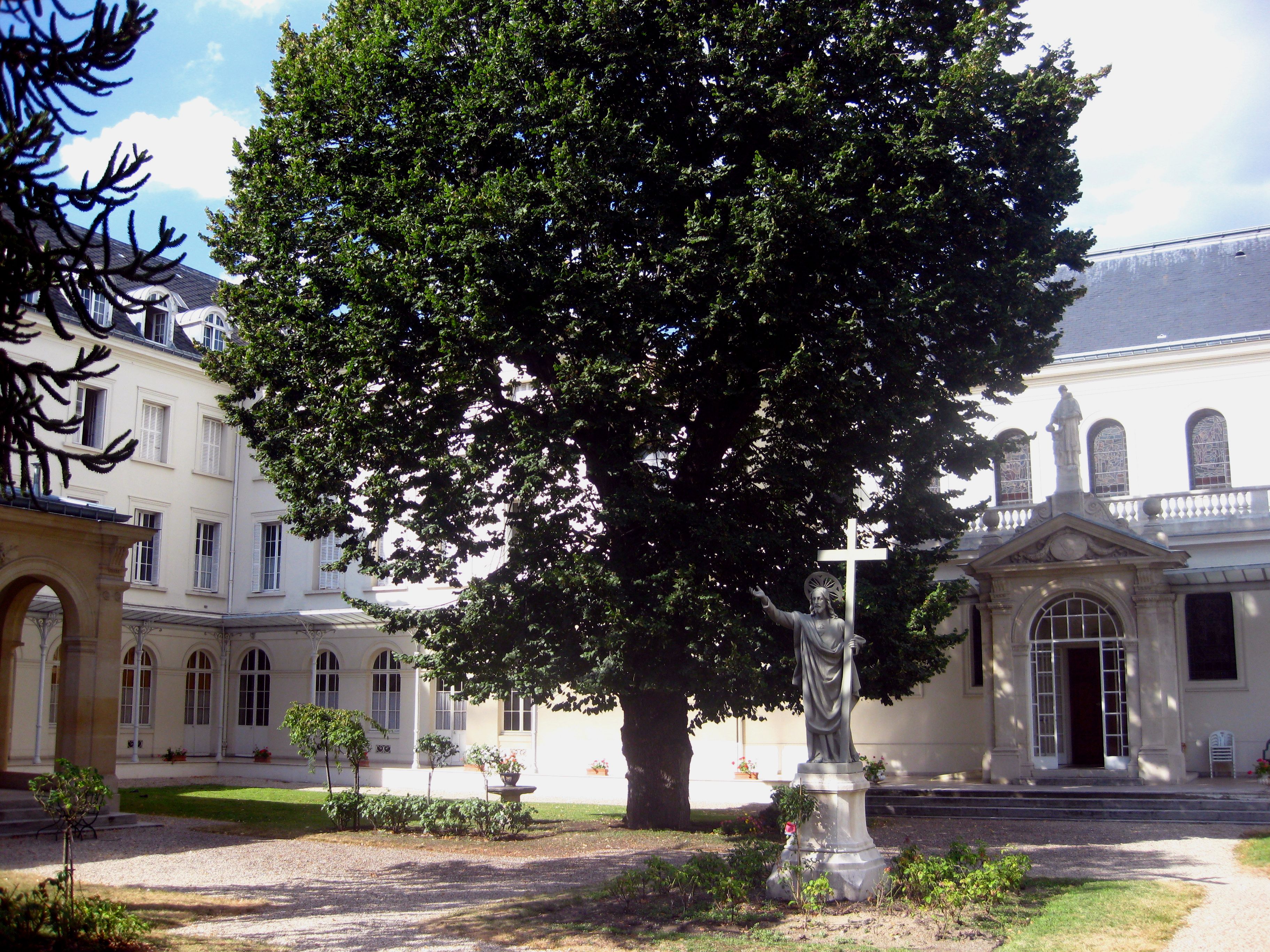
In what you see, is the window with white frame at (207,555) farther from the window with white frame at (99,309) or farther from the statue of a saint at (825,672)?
the statue of a saint at (825,672)

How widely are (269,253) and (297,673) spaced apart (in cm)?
2122

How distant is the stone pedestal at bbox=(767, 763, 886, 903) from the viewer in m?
10.2

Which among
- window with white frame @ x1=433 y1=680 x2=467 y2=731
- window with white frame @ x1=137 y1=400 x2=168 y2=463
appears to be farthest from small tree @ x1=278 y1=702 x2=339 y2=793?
window with white frame @ x1=137 y1=400 x2=168 y2=463

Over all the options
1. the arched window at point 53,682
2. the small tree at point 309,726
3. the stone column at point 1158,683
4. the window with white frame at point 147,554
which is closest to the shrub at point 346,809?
the small tree at point 309,726

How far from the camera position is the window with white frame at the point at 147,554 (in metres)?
32.4

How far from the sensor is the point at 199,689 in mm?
33906

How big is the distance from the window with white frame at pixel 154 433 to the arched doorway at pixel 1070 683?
2502cm

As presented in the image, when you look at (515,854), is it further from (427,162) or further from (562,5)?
(562,5)

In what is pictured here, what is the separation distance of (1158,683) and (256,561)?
2592 centimetres

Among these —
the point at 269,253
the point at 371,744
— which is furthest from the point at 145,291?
the point at 269,253

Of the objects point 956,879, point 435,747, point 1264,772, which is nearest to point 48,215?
point 956,879

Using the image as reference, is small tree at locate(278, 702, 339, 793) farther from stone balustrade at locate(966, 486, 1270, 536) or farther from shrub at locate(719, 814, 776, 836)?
stone balustrade at locate(966, 486, 1270, 536)

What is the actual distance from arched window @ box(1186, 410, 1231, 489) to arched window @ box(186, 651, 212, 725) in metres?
27.9

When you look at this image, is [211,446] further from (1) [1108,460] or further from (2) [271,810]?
(1) [1108,460]
